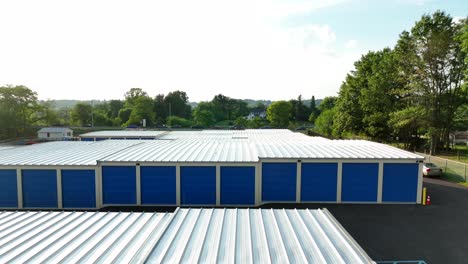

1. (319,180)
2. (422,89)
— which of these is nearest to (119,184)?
(319,180)

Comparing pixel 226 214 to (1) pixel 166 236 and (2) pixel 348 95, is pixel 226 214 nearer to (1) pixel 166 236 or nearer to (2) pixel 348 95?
(1) pixel 166 236

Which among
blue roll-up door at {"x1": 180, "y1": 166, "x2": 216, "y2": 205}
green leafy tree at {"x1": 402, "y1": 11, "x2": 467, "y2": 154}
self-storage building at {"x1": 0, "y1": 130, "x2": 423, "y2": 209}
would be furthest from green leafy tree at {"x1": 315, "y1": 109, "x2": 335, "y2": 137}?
blue roll-up door at {"x1": 180, "y1": 166, "x2": 216, "y2": 205}

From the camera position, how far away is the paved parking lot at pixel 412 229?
11223 mm

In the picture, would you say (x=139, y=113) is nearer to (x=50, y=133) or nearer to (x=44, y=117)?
(x=44, y=117)

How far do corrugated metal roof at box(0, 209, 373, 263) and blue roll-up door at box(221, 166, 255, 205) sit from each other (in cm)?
710

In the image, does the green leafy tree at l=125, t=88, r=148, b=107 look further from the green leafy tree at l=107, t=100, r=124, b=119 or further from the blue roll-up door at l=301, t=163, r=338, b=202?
the blue roll-up door at l=301, t=163, r=338, b=202

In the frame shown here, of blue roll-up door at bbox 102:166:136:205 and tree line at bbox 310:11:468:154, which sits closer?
blue roll-up door at bbox 102:166:136:205

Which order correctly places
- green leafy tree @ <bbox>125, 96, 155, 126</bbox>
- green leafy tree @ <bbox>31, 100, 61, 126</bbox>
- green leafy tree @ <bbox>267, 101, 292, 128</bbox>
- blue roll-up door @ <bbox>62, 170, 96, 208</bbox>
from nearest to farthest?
blue roll-up door @ <bbox>62, 170, 96, 208</bbox> → green leafy tree @ <bbox>31, 100, 61, 126</bbox> → green leafy tree @ <bbox>125, 96, 155, 126</bbox> → green leafy tree @ <bbox>267, 101, 292, 128</bbox>

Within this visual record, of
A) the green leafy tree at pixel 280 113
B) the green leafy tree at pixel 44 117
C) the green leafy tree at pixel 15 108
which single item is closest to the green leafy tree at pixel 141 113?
the green leafy tree at pixel 44 117

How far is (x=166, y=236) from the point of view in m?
7.36

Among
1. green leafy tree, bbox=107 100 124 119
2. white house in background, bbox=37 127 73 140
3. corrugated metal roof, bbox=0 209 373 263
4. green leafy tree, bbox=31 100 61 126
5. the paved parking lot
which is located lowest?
the paved parking lot

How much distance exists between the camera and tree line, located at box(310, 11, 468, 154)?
113 ft

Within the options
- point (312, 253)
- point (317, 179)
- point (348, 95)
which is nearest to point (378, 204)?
point (317, 179)

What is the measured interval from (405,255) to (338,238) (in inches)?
218
